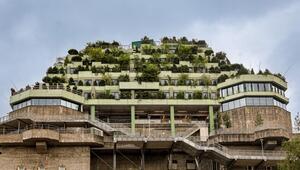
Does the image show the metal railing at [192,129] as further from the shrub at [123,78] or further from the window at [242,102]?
the shrub at [123,78]

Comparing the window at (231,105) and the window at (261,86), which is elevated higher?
the window at (261,86)

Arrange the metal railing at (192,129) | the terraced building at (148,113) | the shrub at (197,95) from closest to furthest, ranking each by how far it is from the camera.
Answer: the terraced building at (148,113) < the metal railing at (192,129) < the shrub at (197,95)

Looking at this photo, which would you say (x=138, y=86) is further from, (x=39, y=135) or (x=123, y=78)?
(x=39, y=135)

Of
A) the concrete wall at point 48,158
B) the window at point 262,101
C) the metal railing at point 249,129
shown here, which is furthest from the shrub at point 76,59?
the window at point 262,101

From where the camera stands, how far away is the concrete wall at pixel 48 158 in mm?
61812

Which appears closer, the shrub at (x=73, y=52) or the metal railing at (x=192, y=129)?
the metal railing at (x=192, y=129)

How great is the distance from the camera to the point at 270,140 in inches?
2613

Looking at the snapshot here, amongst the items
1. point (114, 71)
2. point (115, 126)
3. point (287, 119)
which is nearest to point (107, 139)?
point (115, 126)

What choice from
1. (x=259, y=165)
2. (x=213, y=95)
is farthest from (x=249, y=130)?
(x=213, y=95)

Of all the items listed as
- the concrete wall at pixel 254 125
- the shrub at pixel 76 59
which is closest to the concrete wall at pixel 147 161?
the concrete wall at pixel 254 125

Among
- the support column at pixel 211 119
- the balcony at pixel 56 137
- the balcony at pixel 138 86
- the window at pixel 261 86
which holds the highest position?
the balcony at pixel 138 86

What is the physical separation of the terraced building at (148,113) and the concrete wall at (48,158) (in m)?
0.11

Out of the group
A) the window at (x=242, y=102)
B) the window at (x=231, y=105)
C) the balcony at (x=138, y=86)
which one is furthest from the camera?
the balcony at (x=138, y=86)

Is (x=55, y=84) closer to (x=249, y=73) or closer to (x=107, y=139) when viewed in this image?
(x=107, y=139)
